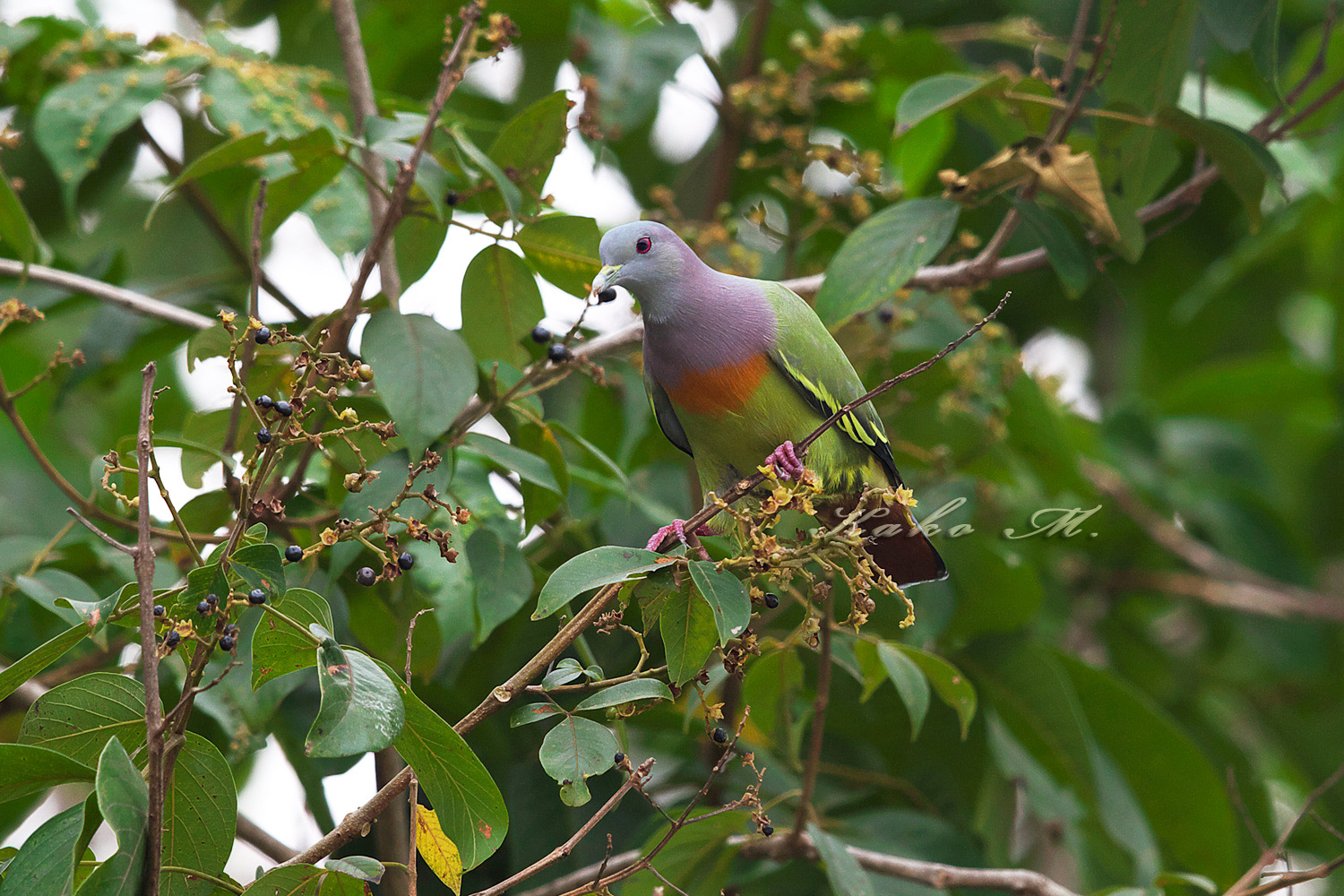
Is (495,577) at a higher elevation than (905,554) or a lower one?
higher

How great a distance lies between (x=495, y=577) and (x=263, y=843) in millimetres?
793

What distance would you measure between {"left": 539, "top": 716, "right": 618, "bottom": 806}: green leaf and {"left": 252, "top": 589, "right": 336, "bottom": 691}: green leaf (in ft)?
1.15

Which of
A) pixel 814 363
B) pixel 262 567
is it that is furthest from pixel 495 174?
pixel 262 567

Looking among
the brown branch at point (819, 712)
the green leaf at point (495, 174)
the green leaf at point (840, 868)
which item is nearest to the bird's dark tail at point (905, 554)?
the brown branch at point (819, 712)

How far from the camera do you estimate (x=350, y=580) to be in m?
2.36

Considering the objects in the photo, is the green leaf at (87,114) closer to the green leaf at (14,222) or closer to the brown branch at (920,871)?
the green leaf at (14,222)

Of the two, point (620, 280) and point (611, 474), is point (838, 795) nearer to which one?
point (611, 474)

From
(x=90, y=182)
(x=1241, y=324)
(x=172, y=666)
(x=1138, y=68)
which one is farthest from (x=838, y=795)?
Result: (x=1241, y=324)

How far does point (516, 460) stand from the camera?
7.23 feet

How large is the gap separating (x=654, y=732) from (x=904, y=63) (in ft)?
7.49

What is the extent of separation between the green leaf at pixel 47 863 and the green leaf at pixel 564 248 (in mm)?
1315

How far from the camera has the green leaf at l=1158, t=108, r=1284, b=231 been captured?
7.95 ft

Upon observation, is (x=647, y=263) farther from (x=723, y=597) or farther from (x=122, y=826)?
(x=122, y=826)

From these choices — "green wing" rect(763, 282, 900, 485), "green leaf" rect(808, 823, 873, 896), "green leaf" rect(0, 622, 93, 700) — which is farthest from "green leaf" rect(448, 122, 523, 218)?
"green leaf" rect(808, 823, 873, 896)
